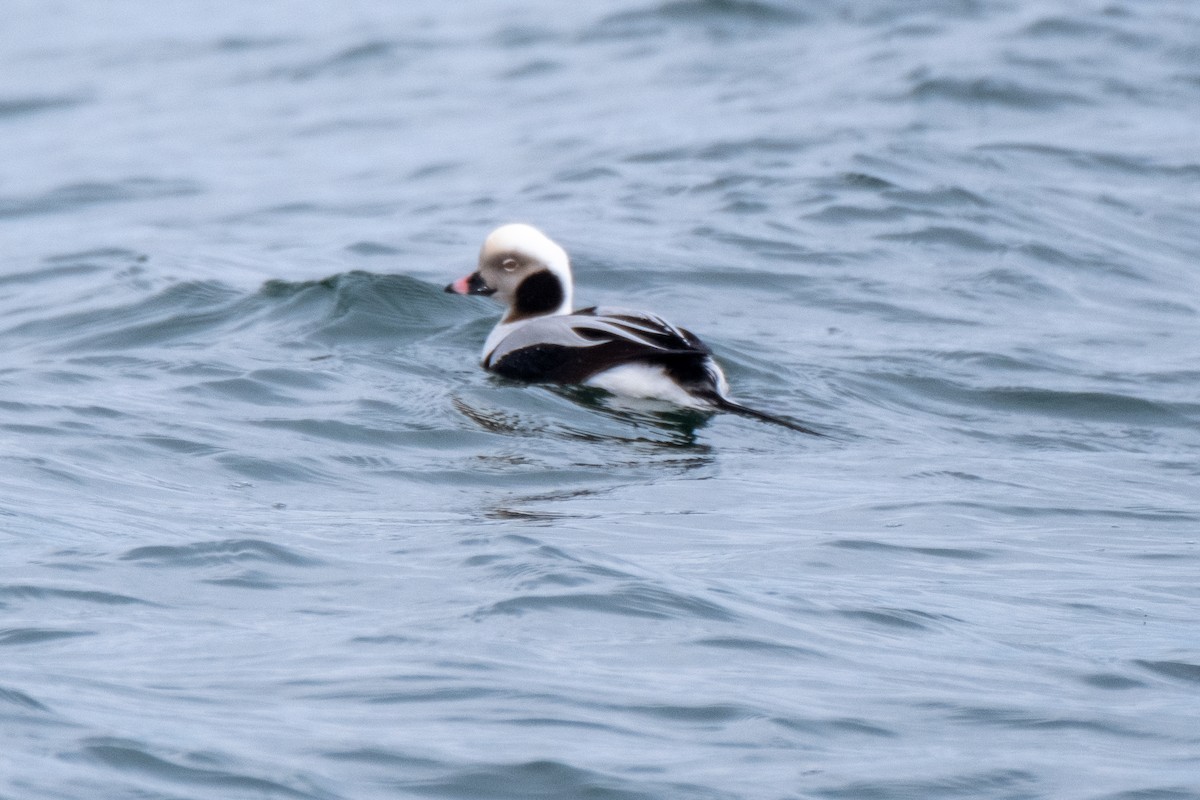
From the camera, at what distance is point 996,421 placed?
307 inches

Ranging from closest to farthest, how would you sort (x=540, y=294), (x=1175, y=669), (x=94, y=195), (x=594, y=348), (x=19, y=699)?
1. (x=19, y=699)
2. (x=1175, y=669)
3. (x=594, y=348)
4. (x=540, y=294)
5. (x=94, y=195)

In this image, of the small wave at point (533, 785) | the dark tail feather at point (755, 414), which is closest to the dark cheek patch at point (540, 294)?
the dark tail feather at point (755, 414)

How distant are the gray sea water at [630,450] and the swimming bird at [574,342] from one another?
15 centimetres

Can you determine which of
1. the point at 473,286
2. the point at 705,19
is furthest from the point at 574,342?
the point at 705,19

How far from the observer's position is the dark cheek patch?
870cm

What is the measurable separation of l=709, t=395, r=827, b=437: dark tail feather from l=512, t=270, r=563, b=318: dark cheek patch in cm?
143

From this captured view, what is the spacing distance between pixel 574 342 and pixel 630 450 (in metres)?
0.98

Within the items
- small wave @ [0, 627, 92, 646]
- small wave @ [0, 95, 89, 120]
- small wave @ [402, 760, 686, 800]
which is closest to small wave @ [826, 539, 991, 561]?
small wave @ [402, 760, 686, 800]

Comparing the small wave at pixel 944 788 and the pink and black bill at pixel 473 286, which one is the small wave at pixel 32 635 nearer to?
the small wave at pixel 944 788

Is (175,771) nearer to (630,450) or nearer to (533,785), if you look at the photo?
(533,785)

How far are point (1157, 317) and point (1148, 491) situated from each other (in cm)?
342

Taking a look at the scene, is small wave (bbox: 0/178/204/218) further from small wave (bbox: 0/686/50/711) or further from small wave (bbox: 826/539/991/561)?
small wave (bbox: 0/686/50/711)

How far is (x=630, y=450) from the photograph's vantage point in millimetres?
7012

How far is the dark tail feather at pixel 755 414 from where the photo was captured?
7.28 m
